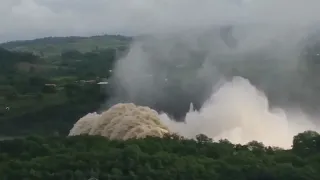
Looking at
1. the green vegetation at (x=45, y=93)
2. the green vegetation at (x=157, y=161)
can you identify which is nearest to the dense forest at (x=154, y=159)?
the green vegetation at (x=157, y=161)

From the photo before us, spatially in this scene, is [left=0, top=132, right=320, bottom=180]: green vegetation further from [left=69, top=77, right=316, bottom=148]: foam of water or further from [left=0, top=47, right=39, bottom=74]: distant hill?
[left=0, top=47, right=39, bottom=74]: distant hill

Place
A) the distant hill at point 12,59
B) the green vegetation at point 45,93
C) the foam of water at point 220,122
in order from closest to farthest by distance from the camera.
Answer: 1. the foam of water at point 220,122
2. the green vegetation at point 45,93
3. the distant hill at point 12,59

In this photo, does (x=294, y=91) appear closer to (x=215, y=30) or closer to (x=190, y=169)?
(x=215, y=30)

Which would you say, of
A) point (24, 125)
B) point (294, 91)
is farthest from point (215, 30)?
point (24, 125)

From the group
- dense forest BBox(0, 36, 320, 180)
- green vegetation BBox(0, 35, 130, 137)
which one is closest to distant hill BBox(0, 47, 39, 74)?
green vegetation BBox(0, 35, 130, 137)

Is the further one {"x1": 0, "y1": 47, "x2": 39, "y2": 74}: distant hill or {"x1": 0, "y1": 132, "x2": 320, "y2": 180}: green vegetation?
{"x1": 0, "y1": 47, "x2": 39, "y2": 74}: distant hill

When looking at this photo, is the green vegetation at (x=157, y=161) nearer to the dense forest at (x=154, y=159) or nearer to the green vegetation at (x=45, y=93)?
the dense forest at (x=154, y=159)

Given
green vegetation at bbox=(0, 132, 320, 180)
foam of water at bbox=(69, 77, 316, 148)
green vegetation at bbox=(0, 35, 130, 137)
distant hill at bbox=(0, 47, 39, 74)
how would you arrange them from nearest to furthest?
1. green vegetation at bbox=(0, 132, 320, 180)
2. foam of water at bbox=(69, 77, 316, 148)
3. green vegetation at bbox=(0, 35, 130, 137)
4. distant hill at bbox=(0, 47, 39, 74)

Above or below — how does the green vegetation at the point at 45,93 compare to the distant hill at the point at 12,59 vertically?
below
